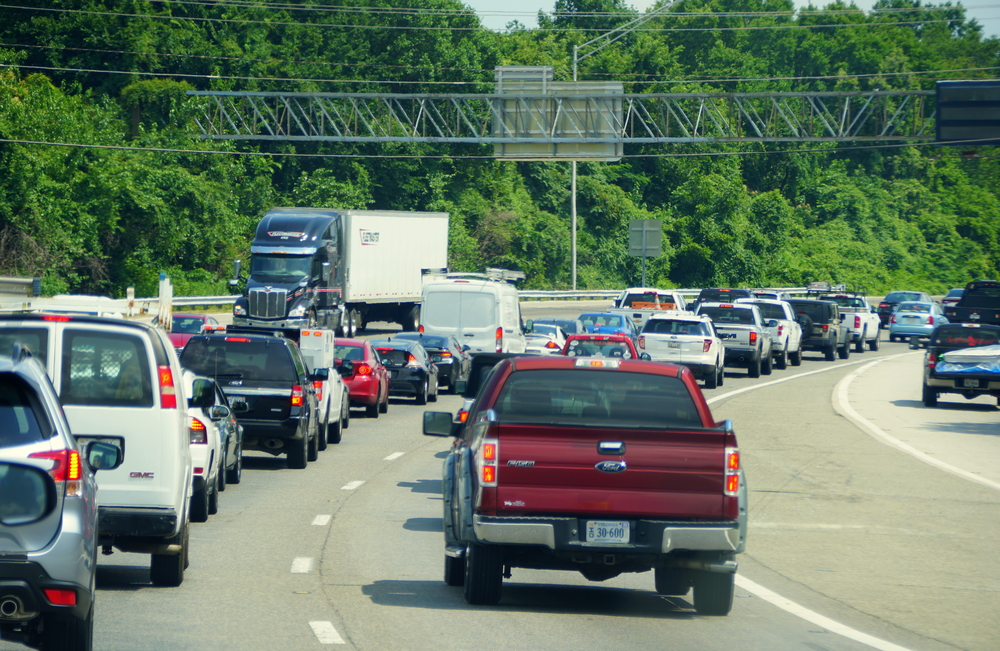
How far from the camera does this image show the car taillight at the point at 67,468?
6.54 m

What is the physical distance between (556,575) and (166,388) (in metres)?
3.70

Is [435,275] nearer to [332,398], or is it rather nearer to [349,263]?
[349,263]

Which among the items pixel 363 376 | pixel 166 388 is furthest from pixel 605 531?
pixel 363 376

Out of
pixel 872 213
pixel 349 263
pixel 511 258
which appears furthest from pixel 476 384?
pixel 872 213

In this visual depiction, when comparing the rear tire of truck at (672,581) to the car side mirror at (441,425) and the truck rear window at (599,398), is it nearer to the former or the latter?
the truck rear window at (599,398)

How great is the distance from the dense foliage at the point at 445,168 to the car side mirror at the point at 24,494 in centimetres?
4621

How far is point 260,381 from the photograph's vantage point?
750 inches

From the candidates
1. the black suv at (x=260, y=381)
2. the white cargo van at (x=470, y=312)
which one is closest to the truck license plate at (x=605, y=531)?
the black suv at (x=260, y=381)

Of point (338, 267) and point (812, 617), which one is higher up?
point (338, 267)

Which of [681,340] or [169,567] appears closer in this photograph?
[169,567]

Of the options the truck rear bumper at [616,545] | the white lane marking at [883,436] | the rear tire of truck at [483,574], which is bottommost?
the white lane marking at [883,436]

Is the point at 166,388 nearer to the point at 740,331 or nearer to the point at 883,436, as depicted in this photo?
the point at 883,436

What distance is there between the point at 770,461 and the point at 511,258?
55.5m

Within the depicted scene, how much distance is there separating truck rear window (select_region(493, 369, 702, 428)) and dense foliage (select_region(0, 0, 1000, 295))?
4377 cm
